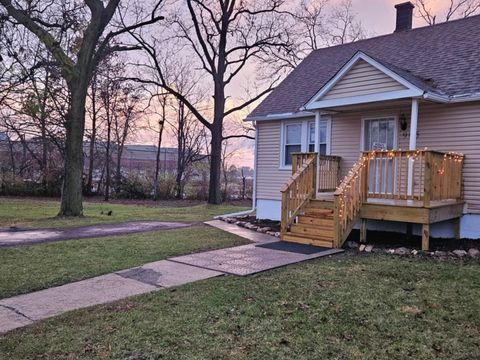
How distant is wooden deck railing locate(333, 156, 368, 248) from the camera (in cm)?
762

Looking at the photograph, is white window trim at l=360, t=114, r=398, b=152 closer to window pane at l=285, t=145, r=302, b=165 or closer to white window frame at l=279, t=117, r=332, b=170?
white window frame at l=279, t=117, r=332, b=170

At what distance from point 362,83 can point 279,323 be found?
6440 millimetres

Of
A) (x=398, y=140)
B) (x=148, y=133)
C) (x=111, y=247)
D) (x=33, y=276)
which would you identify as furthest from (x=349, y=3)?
(x=33, y=276)

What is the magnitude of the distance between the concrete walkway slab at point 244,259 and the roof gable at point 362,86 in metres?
3.42

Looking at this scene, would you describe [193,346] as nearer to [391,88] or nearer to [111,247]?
[111,247]

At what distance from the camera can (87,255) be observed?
23.0 feet

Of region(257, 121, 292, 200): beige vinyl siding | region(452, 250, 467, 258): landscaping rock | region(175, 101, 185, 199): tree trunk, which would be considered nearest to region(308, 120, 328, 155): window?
region(257, 121, 292, 200): beige vinyl siding

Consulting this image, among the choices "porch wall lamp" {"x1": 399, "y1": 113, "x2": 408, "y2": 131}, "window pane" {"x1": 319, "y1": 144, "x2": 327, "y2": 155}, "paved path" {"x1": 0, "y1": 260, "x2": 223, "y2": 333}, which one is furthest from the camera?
"window pane" {"x1": 319, "y1": 144, "x2": 327, "y2": 155}

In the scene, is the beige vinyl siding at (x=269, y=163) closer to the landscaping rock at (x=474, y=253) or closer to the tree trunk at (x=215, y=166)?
the landscaping rock at (x=474, y=253)

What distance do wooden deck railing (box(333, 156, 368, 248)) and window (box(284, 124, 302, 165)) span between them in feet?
11.8

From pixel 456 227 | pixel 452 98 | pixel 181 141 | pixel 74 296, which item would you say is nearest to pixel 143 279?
pixel 74 296

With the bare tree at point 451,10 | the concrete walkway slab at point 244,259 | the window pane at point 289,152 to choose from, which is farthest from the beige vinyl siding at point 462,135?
the bare tree at point 451,10

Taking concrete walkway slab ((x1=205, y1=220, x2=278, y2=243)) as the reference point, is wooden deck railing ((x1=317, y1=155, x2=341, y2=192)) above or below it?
above

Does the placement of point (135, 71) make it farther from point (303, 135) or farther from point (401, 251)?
point (401, 251)
